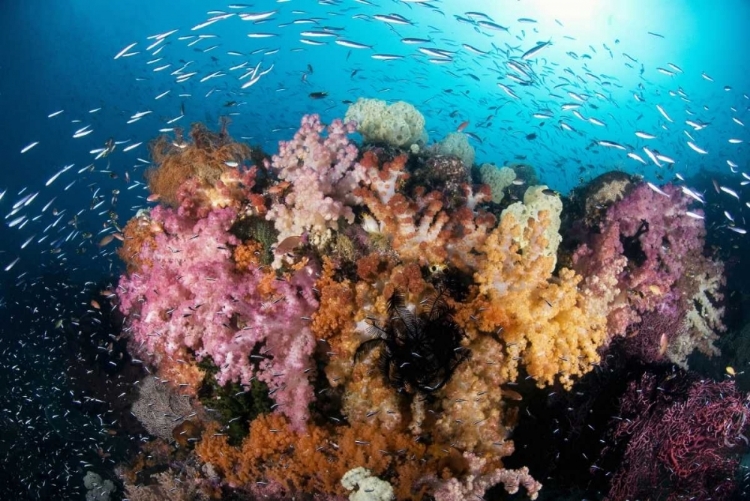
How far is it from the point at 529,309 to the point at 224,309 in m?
4.21

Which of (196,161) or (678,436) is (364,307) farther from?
(678,436)

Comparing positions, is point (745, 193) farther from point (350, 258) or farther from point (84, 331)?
point (84, 331)

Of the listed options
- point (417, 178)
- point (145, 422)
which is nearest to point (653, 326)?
point (417, 178)

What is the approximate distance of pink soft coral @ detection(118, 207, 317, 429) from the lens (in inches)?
225

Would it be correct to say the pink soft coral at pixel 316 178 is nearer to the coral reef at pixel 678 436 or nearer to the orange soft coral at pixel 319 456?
the orange soft coral at pixel 319 456

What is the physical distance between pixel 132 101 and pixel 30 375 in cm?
9767

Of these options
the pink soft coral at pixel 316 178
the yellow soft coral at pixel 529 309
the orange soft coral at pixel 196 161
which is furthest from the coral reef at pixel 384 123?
the yellow soft coral at pixel 529 309

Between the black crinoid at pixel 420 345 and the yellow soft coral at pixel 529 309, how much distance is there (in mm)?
334

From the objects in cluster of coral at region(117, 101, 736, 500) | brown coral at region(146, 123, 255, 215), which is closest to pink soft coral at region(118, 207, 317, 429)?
cluster of coral at region(117, 101, 736, 500)

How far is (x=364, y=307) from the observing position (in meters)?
5.42

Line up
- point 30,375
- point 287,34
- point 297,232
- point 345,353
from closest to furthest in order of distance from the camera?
1. point 345,353
2. point 297,232
3. point 30,375
4. point 287,34

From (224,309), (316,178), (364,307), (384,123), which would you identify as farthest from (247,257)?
(384,123)

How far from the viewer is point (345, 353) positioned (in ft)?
18.2

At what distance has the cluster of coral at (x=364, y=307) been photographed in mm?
5160
